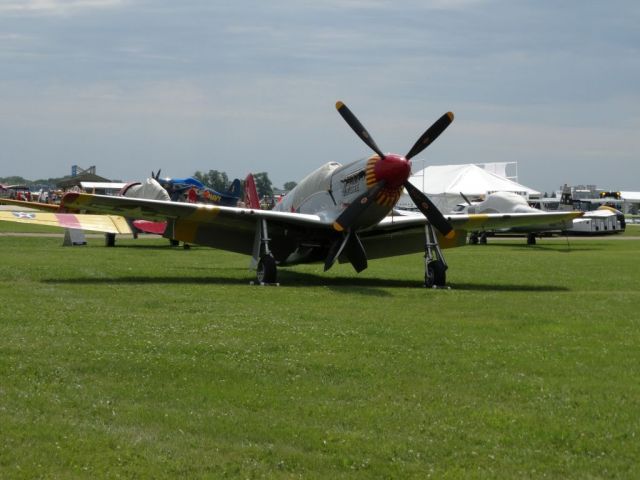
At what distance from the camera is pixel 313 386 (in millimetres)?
9125

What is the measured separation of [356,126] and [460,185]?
54.0 meters

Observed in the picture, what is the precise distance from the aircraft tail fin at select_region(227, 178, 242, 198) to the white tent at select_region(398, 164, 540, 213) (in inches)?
705

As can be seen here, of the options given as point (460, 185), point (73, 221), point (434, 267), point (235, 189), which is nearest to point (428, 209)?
point (434, 267)

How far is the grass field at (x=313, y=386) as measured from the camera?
272 inches

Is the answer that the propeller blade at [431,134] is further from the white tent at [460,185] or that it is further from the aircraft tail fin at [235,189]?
the white tent at [460,185]

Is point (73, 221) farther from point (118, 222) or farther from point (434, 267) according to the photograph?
point (434, 267)

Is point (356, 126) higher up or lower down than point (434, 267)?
higher up

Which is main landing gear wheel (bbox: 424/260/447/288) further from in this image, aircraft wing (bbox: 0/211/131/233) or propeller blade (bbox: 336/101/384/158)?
aircraft wing (bbox: 0/211/131/233)

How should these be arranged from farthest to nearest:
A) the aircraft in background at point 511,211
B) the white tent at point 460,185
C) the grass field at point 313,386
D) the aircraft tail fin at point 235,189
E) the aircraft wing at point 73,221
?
1. the white tent at point 460,185
2. the aircraft tail fin at point 235,189
3. the aircraft in background at point 511,211
4. the aircraft wing at point 73,221
5. the grass field at point 313,386

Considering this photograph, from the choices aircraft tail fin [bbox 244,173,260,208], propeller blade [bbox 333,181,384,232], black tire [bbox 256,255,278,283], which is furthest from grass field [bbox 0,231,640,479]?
aircraft tail fin [bbox 244,173,260,208]

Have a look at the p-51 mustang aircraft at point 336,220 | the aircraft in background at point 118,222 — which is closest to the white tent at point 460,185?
the aircraft in background at point 118,222

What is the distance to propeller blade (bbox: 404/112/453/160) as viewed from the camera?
797 inches

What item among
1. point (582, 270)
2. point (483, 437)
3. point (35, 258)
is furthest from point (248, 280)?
point (483, 437)

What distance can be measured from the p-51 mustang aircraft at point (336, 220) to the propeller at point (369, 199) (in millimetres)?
21
